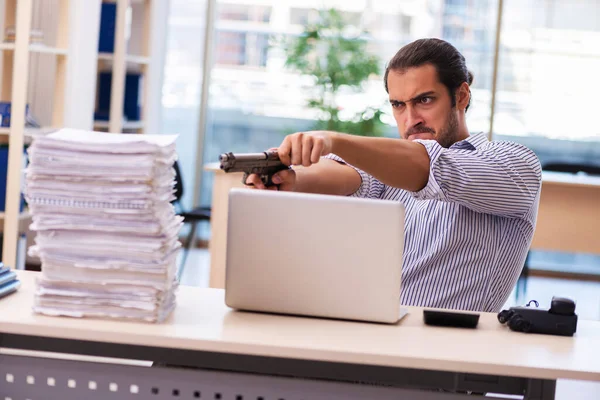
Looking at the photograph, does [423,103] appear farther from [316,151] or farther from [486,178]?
[316,151]

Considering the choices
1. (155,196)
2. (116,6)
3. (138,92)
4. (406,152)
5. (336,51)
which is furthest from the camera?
(336,51)

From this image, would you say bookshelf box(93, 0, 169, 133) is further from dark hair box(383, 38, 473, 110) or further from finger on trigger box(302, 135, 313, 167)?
finger on trigger box(302, 135, 313, 167)

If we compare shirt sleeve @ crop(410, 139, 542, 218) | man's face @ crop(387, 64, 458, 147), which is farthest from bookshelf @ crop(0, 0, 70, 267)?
shirt sleeve @ crop(410, 139, 542, 218)

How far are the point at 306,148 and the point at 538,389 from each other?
59cm

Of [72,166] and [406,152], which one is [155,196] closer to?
[72,166]

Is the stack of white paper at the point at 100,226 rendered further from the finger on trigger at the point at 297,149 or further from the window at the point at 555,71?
the window at the point at 555,71

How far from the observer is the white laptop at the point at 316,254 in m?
1.52

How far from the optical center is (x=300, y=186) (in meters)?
1.93

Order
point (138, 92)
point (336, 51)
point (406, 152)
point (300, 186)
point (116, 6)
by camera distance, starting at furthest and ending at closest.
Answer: point (336, 51)
point (138, 92)
point (116, 6)
point (300, 186)
point (406, 152)

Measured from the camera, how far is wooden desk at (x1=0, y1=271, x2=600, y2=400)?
4.44ft

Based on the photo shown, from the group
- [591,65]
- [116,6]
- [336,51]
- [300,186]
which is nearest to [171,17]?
[336,51]

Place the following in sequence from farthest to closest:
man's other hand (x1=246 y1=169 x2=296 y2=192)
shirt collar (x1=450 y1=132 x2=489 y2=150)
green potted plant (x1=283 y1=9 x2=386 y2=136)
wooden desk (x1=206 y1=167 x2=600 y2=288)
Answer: green potted plant (x1=283 y1=9 x2=386 y2=136)
wooden desk (x1=206 y1=167 x2=600 y2=288)
shirt collar (x1=450 y1=132 x2=489 y2=150)
man's other hand (x1=246 y1=169 x2=296 y2=192)

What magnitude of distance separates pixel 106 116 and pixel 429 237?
12.1 feet

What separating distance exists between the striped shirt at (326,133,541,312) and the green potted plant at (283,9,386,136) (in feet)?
14.7
